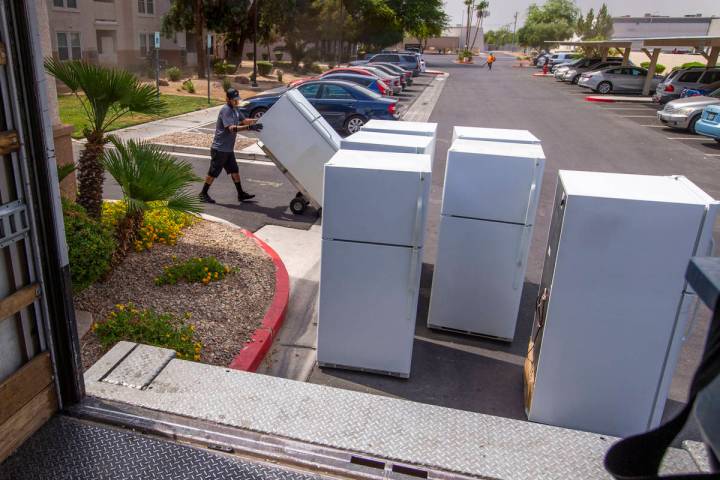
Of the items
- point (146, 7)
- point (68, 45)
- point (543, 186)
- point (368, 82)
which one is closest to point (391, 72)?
point (368, 82)

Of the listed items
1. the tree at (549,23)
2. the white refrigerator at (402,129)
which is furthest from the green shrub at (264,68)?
the tree at (549,23)

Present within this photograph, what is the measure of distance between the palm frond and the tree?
10560cm

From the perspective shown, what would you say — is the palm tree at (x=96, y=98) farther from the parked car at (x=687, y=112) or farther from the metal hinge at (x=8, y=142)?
the parked car at (x=687, y=112)

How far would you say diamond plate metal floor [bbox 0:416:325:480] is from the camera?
2.89 meters

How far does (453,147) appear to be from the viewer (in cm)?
577

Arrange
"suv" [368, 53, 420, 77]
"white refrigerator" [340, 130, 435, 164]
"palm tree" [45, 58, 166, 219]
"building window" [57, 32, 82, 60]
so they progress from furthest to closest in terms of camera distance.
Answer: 1. "suv" [368, 53, 420, 77]
2. "building window" [57, 32, 82, 60]
3. "white refrigerator" [340, 130, 435, 164]
4. "palm tree" [45, 58, 166, 219]

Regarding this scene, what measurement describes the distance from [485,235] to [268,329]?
7.58ft

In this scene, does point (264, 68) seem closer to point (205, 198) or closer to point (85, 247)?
point (205, 198)

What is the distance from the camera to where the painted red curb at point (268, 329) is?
512 centimetres

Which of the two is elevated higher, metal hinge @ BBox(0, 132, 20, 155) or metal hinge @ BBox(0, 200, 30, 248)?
metal hinge @ BBox(0, 132, 20, 155)

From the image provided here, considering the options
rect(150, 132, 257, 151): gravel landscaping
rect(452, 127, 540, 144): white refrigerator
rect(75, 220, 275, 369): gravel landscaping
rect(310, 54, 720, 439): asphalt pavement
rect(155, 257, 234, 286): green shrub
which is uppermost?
rect(452, 127, 540, 144): white refrigerator

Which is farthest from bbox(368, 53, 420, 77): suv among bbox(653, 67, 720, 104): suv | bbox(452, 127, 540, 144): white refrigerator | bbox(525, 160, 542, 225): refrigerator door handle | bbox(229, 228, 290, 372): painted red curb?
bbox(525, 160, 542, 225): refrigerator door handle

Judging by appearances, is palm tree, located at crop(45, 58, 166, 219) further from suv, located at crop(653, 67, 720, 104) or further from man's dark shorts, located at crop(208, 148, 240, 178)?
suv, located at crop(653, 67, 720, 104)

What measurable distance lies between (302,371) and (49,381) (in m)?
2.44
